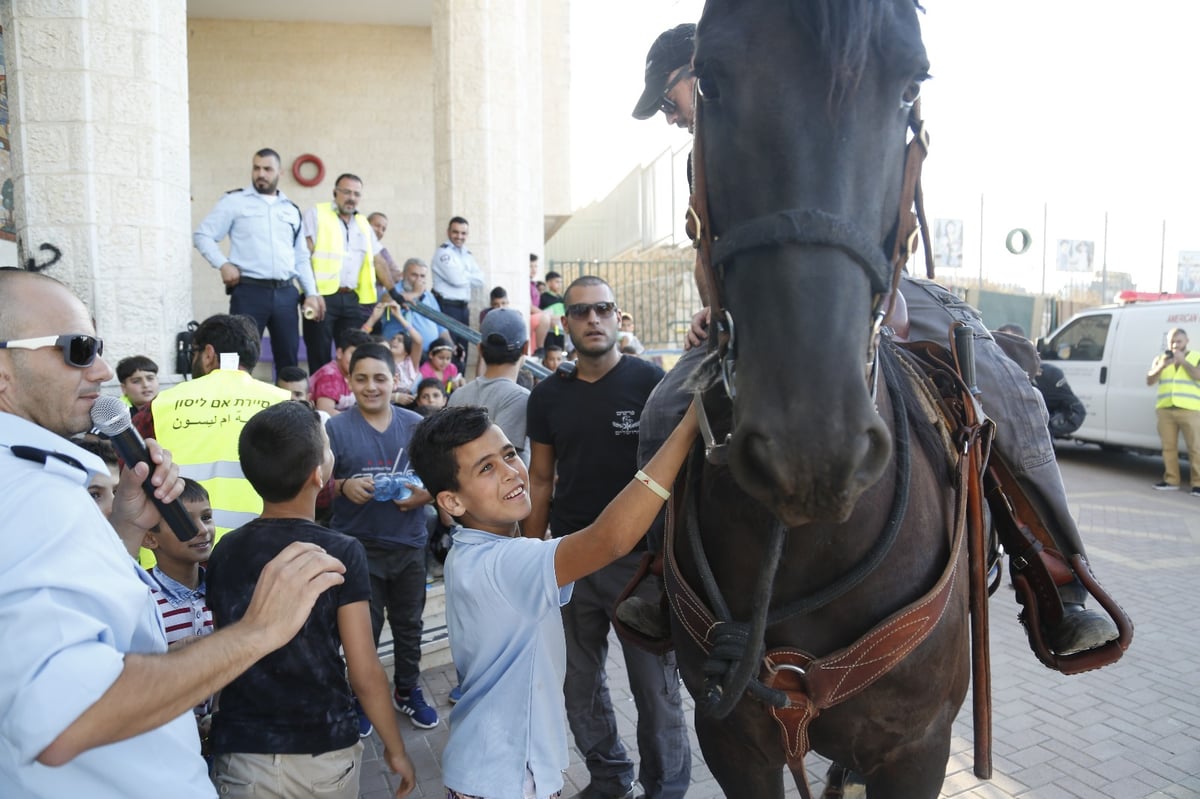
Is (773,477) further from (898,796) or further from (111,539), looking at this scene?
(898,796)

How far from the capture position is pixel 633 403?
143 inches

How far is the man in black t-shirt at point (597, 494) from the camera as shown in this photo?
3455mm

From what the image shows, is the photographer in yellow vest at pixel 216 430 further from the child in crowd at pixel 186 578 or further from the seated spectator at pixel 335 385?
the seated spectator at pixel 335 385

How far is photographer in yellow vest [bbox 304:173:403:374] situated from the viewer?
7352 millimetres

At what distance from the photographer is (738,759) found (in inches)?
85.5

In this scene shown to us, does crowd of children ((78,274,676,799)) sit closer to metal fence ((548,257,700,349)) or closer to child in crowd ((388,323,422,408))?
child in crowd ((388,323,422,408))

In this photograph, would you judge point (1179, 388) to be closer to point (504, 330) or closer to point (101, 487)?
point (504, 330)

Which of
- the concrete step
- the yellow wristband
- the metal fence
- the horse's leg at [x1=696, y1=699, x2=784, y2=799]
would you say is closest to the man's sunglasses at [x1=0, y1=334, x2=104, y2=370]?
the yellow wristband

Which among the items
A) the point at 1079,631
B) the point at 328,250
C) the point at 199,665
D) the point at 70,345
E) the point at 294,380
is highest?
the point at 328,250

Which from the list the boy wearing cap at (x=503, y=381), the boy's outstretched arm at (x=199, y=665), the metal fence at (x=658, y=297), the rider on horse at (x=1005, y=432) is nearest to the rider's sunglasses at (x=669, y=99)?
the rider on horse at (x=1005, y=432)

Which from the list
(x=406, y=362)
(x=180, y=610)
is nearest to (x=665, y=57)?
(x=180, y=610)

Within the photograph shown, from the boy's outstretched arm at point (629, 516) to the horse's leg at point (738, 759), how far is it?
56cm

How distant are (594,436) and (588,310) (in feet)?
1.89

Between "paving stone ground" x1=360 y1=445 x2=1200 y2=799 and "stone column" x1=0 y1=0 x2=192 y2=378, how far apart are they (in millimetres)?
3394
